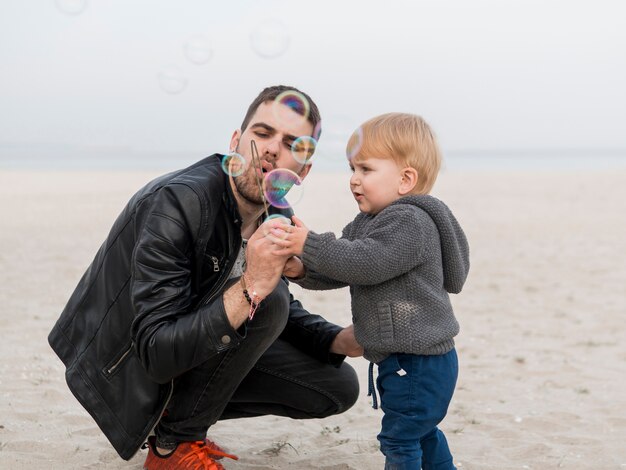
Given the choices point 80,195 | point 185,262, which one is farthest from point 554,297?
point 80,195

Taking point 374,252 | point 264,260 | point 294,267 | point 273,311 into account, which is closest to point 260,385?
point 273,311

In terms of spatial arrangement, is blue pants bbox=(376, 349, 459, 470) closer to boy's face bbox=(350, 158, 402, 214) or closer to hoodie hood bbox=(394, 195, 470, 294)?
hoodie hood bbox=(394, 195, 470, 294)

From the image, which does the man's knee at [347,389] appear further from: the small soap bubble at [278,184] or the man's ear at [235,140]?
the man's ear at [235,140]

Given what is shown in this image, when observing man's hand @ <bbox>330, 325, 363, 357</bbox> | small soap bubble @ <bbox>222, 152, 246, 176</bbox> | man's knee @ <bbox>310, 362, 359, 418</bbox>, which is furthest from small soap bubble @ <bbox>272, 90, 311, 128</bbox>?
man's knee @ <bbox>310, 362, 359, 418</bbox>

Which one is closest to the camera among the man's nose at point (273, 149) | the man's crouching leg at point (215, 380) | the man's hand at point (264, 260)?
the man's hand at point (264, 260)

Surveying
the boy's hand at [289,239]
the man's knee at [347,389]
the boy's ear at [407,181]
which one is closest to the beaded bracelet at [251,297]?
the boy's hand at [289,239]

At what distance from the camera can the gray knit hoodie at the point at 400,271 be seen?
262 centimetres

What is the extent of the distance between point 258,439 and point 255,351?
97cm

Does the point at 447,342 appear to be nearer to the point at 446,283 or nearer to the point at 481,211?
the point at 446,283

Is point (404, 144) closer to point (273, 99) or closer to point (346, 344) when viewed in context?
point (273, 99)

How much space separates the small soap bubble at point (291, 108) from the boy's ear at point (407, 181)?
0.55 m

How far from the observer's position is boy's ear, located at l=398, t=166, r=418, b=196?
2.80 metres

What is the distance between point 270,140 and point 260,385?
3.62 feet

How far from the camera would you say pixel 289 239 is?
8.64 ft
